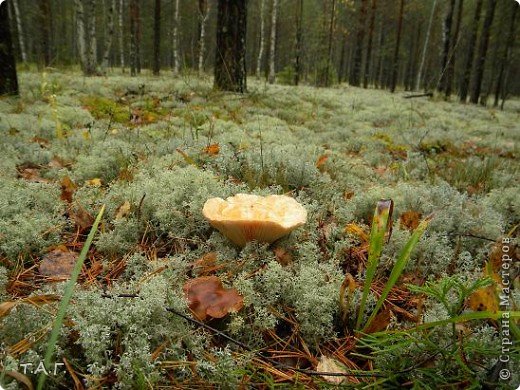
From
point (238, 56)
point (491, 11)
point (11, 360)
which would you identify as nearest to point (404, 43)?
point (491, 11)

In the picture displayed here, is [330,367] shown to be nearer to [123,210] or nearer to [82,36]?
[123,210]

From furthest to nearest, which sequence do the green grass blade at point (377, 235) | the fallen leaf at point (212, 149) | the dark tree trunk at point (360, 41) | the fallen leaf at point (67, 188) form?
the dark tree trunk at point (360, 41) < the fallen leaf at point (212, 149) < the fallen leaf at point (67, 188) < the green grass blade at point (377, 235)

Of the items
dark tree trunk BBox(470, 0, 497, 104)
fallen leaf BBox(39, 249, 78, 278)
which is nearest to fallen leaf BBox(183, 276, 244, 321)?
fallen leaf BBox(39, 249, 78, 278)

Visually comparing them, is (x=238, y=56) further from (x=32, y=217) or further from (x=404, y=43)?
(x=404, y=43)

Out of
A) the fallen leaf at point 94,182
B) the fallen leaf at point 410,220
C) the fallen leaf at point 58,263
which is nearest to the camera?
the fallen leaf at point 58,263

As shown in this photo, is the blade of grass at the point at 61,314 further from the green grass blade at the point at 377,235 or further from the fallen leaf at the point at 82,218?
the fallen leaf at the point at 82,218

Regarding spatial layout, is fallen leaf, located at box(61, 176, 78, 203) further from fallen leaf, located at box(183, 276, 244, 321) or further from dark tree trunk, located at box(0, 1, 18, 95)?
dark tree trunk, located at box(0, 1, 18, 95)

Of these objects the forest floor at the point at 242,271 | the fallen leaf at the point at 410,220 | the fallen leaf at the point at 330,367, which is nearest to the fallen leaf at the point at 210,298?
the forest floor at the point at 242,271
